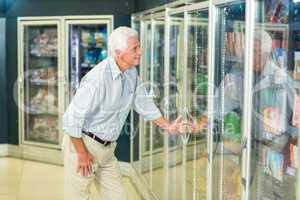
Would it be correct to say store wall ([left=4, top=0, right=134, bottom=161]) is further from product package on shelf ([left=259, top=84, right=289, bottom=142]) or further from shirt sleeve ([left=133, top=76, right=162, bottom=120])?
product package on shelf ([left=259, top=84, right=289, bottom=142])

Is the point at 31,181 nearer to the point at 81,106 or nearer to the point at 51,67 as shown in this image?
the point at 51,67

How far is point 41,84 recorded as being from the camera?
23.1ft

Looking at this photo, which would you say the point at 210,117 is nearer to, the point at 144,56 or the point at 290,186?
the point at 290,186

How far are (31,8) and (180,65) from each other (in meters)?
3.59

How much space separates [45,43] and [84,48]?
63 cm

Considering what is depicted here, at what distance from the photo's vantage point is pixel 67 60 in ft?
21.3

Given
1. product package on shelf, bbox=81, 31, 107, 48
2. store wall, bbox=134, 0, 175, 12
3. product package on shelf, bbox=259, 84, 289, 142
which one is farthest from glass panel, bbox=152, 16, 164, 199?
product package on shelf, bbox=259, 84, 289, 142

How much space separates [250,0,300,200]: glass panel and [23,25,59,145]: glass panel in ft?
15.5

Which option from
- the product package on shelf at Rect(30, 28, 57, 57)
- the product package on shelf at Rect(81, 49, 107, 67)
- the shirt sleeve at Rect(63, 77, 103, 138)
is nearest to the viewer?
the shirt sleeve at Rect(63, 77, 103, 138)

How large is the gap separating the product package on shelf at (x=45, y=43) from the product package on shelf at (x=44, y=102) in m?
0.58

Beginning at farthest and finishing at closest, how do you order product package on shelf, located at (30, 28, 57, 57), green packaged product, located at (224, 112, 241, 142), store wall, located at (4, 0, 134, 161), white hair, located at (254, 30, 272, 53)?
product package on shelf, located at (30, 28, 57, 57)
store wall, located at (4, 0, 134, 161)
green packaged product, located at (224, 112, 241, 142)
white hair, located at (254, 30, 272, 53)

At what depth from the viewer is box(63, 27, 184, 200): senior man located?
2902mm

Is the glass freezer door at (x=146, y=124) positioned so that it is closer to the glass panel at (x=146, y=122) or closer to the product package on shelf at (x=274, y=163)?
the glass panel at (x=146, y=122)

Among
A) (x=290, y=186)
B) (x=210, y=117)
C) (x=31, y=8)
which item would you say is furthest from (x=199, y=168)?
(x=31, y=8)
